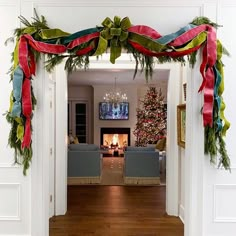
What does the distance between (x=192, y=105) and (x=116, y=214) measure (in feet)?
8.50

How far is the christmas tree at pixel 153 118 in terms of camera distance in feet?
32.9

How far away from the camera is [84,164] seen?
6.67 meters

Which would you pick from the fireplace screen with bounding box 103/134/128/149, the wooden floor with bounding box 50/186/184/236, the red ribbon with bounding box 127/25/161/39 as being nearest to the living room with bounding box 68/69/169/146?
the fireplace screen with bounding box 103/134/128/149

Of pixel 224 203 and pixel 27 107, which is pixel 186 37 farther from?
pixel 224 203

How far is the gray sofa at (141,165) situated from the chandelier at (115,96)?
334 centimetres

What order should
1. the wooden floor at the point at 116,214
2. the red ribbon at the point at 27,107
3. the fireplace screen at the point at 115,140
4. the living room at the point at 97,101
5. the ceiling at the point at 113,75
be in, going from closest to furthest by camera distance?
the red ribbon at the point at 27,107 < the wooden floor at the point at 116,214 < the ceiling at the point at 113,75 < the living room at the point at 97,101 < the fireplace screen at the point at 115,140

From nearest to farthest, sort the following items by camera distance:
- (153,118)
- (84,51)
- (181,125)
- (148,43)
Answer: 1. (148,43)
2. (84,51)
3. (181,125)
4. (153,118)

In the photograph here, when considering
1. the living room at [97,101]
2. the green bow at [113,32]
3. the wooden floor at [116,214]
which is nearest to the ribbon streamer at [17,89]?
the green bow at [113,32]

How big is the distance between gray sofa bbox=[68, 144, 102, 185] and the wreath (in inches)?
148

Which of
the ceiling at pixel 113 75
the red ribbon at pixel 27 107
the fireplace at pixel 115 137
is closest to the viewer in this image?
the red ribbon at pixel 27 107

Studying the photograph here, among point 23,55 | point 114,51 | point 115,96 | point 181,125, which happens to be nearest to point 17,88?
point 23,55

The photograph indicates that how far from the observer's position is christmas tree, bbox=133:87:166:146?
32.9ft

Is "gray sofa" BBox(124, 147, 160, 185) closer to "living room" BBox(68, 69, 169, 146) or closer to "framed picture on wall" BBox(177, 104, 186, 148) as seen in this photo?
"framed picture on wall" BBox(177, 104, 186, 148)

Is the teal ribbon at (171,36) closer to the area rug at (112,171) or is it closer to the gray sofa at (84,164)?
the gray sofa at (84,164)
